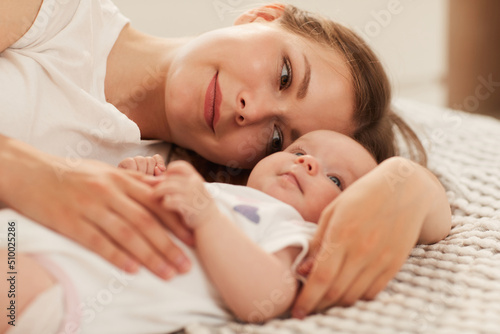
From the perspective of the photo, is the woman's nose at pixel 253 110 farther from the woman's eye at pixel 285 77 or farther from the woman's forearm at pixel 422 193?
the woman's forearm at pixel 422 193

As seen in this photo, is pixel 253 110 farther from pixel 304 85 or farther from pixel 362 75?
pixel 362 75

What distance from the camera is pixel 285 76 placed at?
3.92 feet

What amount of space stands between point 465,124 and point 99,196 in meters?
1.33

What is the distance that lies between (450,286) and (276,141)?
0.54m

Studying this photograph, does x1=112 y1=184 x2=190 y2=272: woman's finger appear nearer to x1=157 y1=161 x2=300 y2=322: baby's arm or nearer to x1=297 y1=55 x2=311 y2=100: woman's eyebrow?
x1=157 y1=161 x2=300 y2=322: baby's arm

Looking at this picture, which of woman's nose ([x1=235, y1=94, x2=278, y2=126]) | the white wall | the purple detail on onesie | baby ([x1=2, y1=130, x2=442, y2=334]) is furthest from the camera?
the white wall

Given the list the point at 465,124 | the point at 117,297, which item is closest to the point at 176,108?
the point at 117,297

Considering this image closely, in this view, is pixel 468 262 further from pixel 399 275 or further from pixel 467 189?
pixel 467 189

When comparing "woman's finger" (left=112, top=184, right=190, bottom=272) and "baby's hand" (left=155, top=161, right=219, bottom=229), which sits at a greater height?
"baby's hand" (left=155, top=161, right=219, bottom=229)

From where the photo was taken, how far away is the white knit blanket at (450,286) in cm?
75

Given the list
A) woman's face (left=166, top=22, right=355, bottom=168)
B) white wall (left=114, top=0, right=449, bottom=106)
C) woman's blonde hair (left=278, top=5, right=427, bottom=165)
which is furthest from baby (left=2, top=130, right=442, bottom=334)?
white wall (left=114, top=0, right=449, bottom=106)

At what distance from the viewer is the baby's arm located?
0.73 metres

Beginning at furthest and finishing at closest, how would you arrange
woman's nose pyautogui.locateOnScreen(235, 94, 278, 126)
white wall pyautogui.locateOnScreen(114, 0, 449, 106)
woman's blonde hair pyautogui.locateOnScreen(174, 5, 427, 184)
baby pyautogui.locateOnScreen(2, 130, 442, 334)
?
white wall pyautogui.locateOnScreen(114, 0, 449, 106) → woman's blonde hair pyautogui.locateOnScreen(174, 5, 427, 184) → woman's nose pyautogui.locateOnScreen(235, 94, 278, 126) → baby pyautogui.locateOnScreen(2, 130, 442, 334)

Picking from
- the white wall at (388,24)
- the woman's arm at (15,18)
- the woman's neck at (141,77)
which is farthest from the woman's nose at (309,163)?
the white wall at (388,24)
